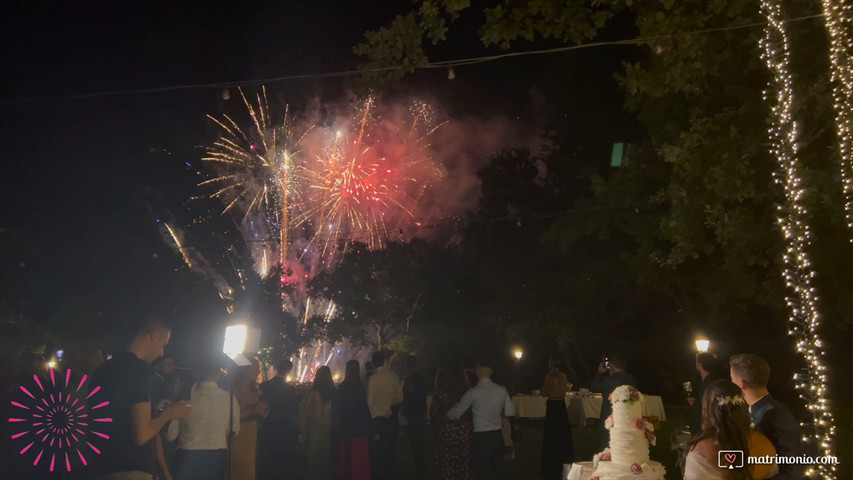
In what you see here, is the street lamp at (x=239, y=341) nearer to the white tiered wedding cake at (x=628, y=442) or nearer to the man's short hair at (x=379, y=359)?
the man's short hair at (x=379, y=359)

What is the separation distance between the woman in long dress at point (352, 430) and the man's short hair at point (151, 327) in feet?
16.2

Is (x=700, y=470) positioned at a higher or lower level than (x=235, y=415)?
lower

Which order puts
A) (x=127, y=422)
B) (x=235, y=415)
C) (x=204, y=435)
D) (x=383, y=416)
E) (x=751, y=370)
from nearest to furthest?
(x=127, y=422)
(x=751, y=370)
(x=204, y=435)
(x=235, y=415)
(x=383, y=416)

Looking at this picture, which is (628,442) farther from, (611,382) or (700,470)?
(611,382)

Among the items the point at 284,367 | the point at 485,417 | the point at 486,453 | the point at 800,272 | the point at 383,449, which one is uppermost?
the point at 800,272

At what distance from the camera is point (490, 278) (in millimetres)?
41750

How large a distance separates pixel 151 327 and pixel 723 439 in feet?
12.8

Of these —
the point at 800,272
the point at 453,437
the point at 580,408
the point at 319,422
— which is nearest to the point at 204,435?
the point at 453,437

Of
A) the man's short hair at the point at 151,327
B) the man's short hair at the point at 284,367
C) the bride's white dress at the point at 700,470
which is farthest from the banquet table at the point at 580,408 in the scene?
the man's short hair at the point at 151,327

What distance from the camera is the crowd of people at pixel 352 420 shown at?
15.5 ft

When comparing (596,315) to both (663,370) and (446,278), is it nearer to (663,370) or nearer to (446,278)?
(663,370)

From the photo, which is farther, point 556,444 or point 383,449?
point 556,444

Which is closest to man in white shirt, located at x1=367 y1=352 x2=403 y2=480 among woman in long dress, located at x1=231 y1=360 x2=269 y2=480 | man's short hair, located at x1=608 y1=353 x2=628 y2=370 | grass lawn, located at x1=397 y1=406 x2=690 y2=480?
grass lawn, located at x1=397 y1=406 x2=690 y2=480

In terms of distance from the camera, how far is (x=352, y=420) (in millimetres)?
10172
